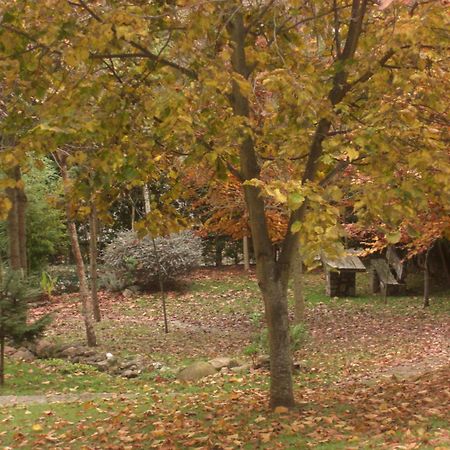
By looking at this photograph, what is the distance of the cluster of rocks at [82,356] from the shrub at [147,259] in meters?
7.44

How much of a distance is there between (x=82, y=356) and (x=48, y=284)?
8331mm

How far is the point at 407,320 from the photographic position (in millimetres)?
16266

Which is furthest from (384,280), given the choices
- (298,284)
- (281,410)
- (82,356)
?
(281,410)

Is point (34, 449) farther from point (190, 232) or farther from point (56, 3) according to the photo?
point (190, 232)

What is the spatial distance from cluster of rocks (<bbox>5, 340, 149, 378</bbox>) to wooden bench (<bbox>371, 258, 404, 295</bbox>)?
29.9 ft

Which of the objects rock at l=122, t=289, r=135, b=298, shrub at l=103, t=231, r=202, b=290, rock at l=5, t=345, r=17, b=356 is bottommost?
rock at l=5, t=345, r=17, b=356

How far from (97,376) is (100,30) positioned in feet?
22.8

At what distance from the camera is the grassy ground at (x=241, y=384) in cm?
611

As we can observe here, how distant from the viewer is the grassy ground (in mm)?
6105

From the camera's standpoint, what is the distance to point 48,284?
2058 cm

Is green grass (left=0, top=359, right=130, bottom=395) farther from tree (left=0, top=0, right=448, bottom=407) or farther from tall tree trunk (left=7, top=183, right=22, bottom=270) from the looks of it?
tree (left=0, top=0, right=448, bottom=407)

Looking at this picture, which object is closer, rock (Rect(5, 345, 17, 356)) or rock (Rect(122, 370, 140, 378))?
rock (Rect(122, 370, 140, 378))

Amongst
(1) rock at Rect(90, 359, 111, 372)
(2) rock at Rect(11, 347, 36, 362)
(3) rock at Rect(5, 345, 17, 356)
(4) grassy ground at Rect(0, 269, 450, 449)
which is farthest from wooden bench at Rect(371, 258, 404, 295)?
(3) rock at Rect(5, 345, 17, 356)

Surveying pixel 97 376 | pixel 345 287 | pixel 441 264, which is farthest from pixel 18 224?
pixel 441 264
